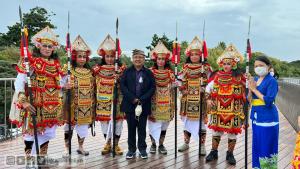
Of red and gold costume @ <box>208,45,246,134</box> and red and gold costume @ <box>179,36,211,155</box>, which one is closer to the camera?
red and gold costume @ <box>208,45,246,134</box>

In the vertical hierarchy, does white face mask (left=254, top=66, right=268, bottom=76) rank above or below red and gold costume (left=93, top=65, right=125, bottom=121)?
above

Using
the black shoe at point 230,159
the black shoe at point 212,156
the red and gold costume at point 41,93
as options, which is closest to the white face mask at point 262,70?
the black shoe at point 230,159

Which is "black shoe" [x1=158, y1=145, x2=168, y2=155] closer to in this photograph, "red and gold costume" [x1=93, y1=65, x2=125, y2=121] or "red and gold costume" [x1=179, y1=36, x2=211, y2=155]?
"red and gold costume" [x1=179, y1=36, x2=211, y2=155]

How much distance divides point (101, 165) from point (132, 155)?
599mm

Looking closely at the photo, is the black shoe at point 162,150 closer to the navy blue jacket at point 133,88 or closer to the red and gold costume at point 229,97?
the navy blue jacket at point 133,88

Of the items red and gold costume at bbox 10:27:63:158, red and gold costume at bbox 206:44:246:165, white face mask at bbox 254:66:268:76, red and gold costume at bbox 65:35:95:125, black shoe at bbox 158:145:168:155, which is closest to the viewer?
white face mask at bbox 254:66:268:76

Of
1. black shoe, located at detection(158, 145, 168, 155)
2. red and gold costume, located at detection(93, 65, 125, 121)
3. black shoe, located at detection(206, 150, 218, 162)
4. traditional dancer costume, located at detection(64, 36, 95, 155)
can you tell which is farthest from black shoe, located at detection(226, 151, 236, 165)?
traditional dancer costume, located at detection(64, 36, 95, 155)

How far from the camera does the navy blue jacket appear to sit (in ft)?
18.1

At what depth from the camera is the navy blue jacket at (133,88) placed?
5.50 meters

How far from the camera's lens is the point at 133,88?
18.3ft

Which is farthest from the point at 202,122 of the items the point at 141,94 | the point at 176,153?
the point at 141,94

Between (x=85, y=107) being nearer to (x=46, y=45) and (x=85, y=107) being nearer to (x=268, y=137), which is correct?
(x=46, y=45)

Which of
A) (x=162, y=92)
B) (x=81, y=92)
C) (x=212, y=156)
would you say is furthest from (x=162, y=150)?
(x=81, y=92)

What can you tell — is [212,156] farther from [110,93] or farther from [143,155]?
[110,93]
